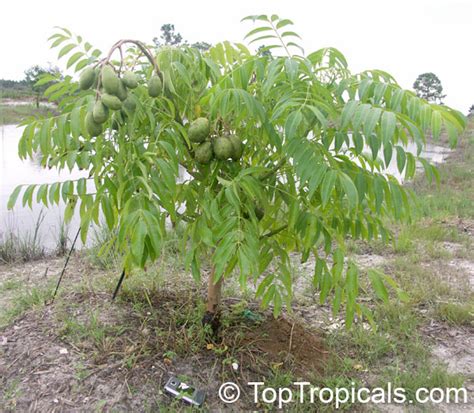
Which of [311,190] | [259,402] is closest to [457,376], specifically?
[259,402]

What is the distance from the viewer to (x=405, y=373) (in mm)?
2375

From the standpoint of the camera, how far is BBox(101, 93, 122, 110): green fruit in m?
1.40

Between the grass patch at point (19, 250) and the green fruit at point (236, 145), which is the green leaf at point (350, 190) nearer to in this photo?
the green fruit at point (236, 145)

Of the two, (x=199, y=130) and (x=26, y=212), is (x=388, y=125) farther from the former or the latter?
(x=26, y=212)

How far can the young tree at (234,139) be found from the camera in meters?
1.51

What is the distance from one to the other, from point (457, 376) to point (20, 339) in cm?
238

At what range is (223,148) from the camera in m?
1.78

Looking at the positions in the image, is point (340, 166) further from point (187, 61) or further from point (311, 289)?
point (311, 289)

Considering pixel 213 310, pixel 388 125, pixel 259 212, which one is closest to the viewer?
pixel 388 125

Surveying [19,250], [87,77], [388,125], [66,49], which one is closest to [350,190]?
[388,125]

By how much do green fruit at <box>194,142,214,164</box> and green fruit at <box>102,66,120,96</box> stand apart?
1.56ft

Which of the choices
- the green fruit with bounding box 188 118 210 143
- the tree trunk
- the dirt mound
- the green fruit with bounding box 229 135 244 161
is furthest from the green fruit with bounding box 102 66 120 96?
the dirt mound

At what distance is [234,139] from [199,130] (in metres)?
0.15

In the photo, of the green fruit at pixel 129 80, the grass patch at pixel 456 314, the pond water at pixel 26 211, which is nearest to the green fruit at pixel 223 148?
the green fruit at pixel 129 80
